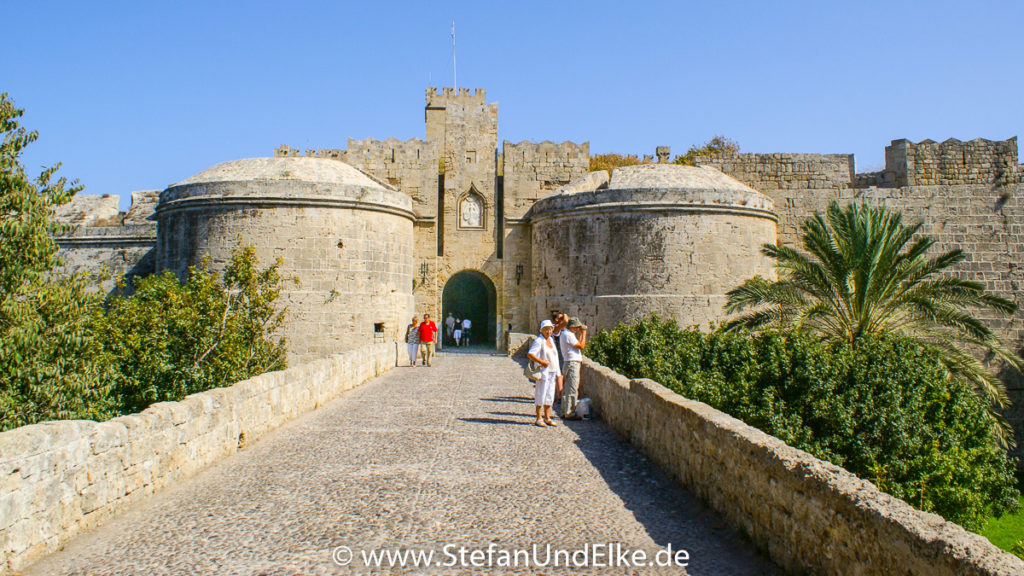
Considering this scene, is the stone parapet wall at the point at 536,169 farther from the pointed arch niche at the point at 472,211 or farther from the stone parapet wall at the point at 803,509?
the stone parapet wall at the point at 803,509

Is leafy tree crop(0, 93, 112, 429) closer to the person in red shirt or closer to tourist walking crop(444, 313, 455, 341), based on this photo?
the person in red shirt

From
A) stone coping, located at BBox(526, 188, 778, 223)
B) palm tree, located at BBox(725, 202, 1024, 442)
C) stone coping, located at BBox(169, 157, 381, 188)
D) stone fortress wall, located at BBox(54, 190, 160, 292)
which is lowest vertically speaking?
palm tree, located at BBox(725, 202, 1024, 442)

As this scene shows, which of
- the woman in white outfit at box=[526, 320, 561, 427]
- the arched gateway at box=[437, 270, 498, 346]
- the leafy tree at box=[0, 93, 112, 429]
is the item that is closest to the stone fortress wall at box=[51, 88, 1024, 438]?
the arched gateway at box=[437, 270, 498, 346]

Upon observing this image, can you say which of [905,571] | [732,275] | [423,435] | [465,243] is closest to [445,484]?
[423,435]

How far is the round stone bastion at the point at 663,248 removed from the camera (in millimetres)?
18969

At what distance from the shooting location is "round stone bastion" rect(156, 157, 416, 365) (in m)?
18.9

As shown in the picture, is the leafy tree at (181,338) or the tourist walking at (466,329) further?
the tourist walking at (466,329)

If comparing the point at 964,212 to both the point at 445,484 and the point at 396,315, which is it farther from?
the point at 445,484

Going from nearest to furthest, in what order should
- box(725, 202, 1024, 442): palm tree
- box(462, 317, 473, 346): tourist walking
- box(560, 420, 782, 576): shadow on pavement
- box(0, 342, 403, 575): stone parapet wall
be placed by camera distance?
box(0, 342, 403, 575): stone parapet wall < box(560, 420, 782, 576): shadow on pavement < box(725, 202, 1024, 442): palm tree < box(462, 317, 473, 346): tourist walking

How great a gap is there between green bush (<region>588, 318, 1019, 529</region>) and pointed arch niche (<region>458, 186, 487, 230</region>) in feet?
40.0

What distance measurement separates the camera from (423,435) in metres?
8.25

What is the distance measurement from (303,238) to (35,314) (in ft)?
32.6

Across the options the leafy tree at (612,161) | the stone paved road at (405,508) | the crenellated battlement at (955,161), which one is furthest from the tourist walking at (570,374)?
the leafy tree at (612,161)

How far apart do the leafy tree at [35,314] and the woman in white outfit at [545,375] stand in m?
5.60
